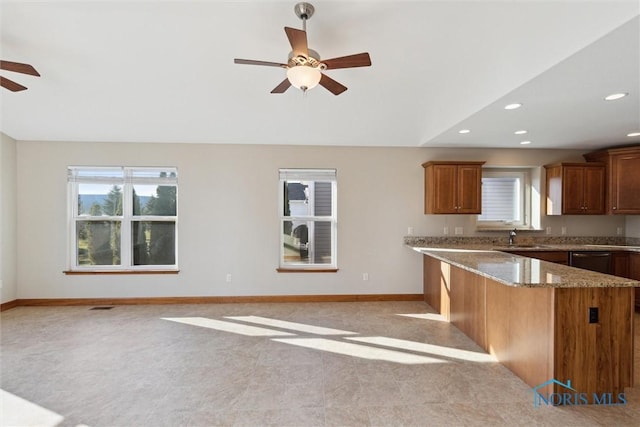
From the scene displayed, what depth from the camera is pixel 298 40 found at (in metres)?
1.93

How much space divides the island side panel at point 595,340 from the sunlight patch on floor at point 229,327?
8.09 ft

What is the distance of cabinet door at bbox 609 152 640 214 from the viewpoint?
4102 millimetres

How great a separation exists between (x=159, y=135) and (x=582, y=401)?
5276 millimetres

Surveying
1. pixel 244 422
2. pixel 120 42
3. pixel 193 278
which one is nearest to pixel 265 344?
pixel 244 422

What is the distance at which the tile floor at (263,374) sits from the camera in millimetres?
1992

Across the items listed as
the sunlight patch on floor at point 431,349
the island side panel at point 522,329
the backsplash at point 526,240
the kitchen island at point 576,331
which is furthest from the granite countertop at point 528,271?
the sunlight patch on floor at point 431,349

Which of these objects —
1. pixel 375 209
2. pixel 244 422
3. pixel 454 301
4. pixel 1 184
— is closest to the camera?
pixel 244 422

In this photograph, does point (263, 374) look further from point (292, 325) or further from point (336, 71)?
point (336, 71)

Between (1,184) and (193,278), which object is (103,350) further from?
(1,184)

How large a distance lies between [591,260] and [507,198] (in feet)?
4.46

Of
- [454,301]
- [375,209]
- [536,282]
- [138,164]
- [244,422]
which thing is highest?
[138,164]

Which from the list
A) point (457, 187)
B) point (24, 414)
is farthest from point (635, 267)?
point (24, 414)

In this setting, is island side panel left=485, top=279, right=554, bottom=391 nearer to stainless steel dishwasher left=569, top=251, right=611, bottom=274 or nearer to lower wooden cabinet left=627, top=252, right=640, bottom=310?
stainless steel dishwasher left=569, top=251, right=611, bottom=274

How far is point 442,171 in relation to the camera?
14.1 feet
